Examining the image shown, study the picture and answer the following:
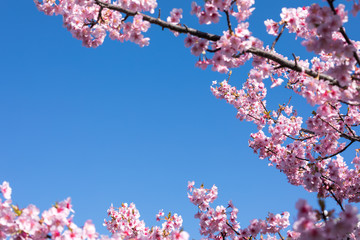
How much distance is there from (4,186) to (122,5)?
12.5ft

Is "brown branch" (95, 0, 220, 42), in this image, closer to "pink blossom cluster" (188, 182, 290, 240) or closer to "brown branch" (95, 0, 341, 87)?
"brown branch" (95, 0, 341, 87)

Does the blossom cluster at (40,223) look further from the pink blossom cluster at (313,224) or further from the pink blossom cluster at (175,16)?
the pink blossom cluster at (175,16)

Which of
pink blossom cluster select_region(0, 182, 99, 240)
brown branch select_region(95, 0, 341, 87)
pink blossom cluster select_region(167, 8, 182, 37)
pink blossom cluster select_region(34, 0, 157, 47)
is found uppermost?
pink blossom cluster select_region(34, 0, 157, 47)

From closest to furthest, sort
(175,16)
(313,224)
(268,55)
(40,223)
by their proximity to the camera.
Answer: (313,224)
(40,223)
(268,55)
(175,16)

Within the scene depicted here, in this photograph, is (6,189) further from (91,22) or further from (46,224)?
(91,22)

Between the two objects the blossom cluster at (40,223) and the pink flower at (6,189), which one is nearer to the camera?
the blossom cluster at (40,223)

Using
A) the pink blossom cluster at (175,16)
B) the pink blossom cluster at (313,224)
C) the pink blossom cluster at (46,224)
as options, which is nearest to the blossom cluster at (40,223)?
the pink blossom cluster at (46,224)

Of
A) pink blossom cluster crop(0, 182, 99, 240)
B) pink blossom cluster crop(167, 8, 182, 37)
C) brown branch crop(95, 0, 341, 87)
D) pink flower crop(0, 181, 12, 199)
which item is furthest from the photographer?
pink blossom cluster crop(167, 8, 182, 37)

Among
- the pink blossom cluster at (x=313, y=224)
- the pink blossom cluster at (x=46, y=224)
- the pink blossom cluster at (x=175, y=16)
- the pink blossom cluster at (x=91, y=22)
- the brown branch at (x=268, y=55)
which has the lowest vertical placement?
the pink blossom cluster at (x=313, y=224)

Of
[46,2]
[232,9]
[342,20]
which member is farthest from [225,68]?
[46,2]

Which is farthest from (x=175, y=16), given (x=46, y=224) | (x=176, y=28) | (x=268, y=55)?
(x=46, y=224)

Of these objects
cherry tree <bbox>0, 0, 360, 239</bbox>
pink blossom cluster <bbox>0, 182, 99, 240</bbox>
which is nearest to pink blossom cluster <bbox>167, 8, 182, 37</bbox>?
cherry tree <bbox>0, 0, 360, 239</bbox>

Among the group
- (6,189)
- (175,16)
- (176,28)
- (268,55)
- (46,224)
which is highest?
(175,16)

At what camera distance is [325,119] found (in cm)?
770
